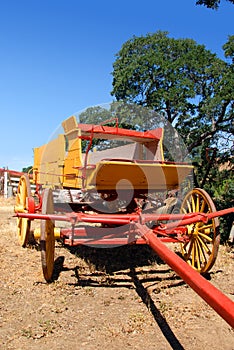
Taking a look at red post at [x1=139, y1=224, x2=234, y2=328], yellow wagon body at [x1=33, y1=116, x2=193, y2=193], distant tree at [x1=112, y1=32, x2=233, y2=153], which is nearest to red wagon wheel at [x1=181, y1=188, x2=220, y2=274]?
yellow wagon body at [x1=33, y1=116, x2=193, y2=193]

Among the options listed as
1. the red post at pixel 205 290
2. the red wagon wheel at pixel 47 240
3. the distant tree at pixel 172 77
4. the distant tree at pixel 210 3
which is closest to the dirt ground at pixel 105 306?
the red wagon wheel at pixel 47 240

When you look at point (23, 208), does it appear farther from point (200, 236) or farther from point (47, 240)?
point (200, 236)

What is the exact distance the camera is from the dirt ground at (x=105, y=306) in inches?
123

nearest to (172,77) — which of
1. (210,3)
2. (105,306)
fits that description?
(210,3)

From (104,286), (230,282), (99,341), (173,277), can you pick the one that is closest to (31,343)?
(99,341)

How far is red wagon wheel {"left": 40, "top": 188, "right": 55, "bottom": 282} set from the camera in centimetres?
414

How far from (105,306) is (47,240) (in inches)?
44.3

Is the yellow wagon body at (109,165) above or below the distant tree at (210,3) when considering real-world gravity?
below

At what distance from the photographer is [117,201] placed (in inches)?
227

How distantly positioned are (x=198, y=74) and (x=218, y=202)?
9.06 meters

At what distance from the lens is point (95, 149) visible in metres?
7.45

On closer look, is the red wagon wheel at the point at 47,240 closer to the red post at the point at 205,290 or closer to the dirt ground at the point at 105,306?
the dirt ground at the point at 105,306

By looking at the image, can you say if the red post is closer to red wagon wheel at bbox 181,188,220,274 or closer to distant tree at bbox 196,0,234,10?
red wagon wheel at bbox 181,188,220,274

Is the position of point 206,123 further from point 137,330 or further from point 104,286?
point 137,330
